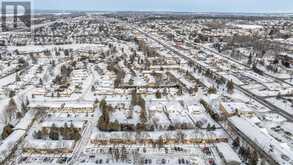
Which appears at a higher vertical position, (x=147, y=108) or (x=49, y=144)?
(x=147, y=108)

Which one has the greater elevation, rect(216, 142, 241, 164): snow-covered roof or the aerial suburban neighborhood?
the aerial suburban neighborhood

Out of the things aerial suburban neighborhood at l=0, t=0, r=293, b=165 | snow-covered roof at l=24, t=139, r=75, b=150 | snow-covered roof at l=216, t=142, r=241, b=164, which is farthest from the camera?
snow-covered roof at l=24, t=139, r=75, b=150

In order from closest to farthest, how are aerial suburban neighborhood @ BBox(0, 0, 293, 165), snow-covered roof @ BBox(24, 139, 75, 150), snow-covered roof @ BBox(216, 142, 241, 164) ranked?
snow-covered roof @ BBox(216, 142, 241, 164)
aerial suburban neighborhood @ BBox(0, 0, 293, 165)
snow-covered roof @ BBox(24, 139, 75, 150)

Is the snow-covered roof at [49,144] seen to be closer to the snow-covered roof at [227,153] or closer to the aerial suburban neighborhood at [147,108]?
the aerial suburban neighborhood at [147,108]

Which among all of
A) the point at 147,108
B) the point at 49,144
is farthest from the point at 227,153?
the point at 49,144

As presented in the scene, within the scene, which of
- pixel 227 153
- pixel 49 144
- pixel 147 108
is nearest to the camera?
pixel 227 153

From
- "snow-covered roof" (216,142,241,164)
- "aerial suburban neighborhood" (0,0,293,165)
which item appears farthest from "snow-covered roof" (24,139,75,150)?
"snow-covered roof" (216,142,241,164)

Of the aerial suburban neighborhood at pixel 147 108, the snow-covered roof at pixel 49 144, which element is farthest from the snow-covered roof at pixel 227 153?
the snow-covered roof at pixel 49 144

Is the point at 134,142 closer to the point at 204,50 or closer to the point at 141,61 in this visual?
the point at 141,61

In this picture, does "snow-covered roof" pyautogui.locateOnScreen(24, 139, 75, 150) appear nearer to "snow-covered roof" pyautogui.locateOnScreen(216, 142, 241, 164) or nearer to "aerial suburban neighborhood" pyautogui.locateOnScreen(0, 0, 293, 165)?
"aerial suburban neighborhood" pyautogui.locateOnScreen(0, 0, 293, 165)

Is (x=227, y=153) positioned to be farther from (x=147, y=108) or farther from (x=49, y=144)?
(x=49, y=144)
